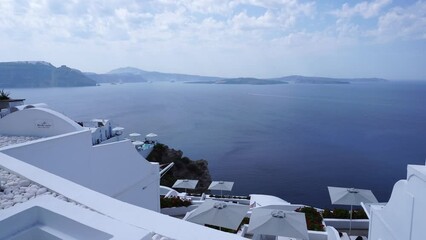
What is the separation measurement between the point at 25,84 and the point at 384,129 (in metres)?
166

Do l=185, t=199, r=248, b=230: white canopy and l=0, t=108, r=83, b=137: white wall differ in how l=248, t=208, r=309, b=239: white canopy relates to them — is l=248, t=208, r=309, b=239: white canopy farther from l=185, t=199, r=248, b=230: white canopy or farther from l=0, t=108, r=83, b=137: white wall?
l=0, t=108, r=83, b=137: white wall

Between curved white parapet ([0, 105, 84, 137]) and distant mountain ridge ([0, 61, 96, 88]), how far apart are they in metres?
160

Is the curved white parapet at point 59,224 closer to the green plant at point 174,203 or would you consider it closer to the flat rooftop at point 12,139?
the flat rooftop at point 12,139

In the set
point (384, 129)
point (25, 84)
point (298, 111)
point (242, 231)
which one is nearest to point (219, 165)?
point (242, 231)

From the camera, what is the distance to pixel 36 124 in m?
8.70

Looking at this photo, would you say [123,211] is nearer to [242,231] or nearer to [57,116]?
[57,116]

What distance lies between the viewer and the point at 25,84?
527ft

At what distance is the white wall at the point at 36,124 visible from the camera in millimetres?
8547

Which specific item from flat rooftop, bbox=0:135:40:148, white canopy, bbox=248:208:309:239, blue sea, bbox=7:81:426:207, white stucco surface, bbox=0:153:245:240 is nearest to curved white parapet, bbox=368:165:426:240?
white canopy, bbox=248:208:309:239

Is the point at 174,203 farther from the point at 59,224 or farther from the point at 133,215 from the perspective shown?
the point at 59,224

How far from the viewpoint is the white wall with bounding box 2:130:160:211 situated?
20.1 feet

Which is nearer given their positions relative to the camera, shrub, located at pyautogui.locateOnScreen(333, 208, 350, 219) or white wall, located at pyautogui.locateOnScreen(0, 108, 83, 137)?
white wall, located at pyautogui.locateOnScreen(0, 108, 83, 137)

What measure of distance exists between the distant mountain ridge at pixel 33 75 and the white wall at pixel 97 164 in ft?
530

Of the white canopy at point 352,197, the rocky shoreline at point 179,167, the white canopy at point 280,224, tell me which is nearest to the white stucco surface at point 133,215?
the white canopy at point 280,224
